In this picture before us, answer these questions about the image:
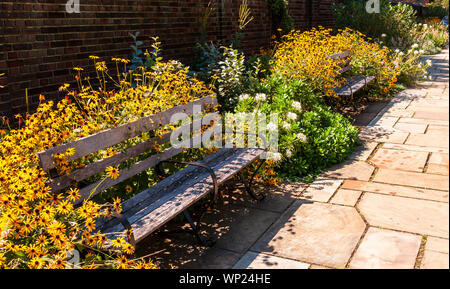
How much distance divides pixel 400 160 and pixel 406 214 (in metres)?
1.57

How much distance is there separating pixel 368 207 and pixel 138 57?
135 inches

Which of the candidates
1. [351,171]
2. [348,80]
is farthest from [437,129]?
[351,171]

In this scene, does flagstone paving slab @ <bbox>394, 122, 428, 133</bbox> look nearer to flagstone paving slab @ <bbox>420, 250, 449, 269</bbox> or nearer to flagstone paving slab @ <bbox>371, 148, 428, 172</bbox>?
flagstone paving slab @ <bbox>371, 148, 428, 172</bbox>

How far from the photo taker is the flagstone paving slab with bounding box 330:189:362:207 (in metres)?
4.21

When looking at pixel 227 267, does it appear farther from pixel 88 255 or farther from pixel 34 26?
pixel 34 26

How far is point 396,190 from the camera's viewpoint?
444 cm

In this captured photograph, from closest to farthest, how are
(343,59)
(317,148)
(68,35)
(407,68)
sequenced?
(68,35), (317,148), (343,59), (407,68)

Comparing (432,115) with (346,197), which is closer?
(346,197)

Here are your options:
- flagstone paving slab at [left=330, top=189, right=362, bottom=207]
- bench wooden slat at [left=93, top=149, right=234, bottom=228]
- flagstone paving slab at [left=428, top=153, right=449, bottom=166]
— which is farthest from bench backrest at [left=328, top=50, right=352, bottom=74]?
bench wooden slat at [left=93, top=149, right=234, bottom=228]

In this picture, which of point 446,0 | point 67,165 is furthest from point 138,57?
point 446,0

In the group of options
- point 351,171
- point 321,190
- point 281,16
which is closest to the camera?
point 321,190

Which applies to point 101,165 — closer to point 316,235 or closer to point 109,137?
point 109,137

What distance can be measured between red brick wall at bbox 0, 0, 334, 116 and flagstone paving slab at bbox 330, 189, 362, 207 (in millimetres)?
3197

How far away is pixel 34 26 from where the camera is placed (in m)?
4.51
